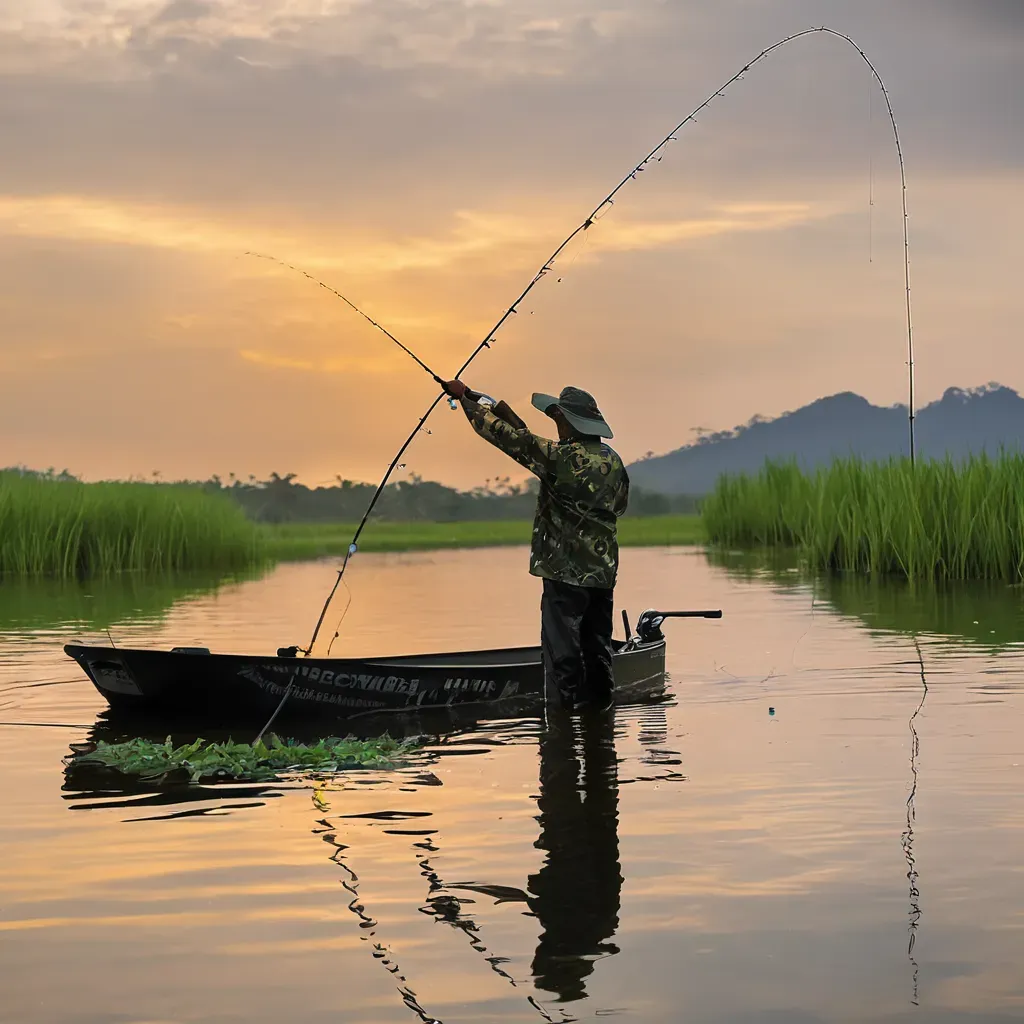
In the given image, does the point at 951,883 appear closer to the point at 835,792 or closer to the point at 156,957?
the point at 835,792

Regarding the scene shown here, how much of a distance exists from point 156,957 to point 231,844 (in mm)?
1704

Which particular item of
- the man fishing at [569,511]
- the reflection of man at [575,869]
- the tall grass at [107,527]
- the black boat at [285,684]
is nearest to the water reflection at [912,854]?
the reflection of man at [575,869]

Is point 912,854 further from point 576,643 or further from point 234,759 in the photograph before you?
point 576,643

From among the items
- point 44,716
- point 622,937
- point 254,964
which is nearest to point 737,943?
point 622,937

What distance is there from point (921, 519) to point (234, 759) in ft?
54.9

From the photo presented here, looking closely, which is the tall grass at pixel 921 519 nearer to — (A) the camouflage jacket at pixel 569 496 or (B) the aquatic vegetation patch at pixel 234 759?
(A) the camouflage jacket at pixel 569 496

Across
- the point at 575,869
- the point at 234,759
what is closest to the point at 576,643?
the point at 234,759

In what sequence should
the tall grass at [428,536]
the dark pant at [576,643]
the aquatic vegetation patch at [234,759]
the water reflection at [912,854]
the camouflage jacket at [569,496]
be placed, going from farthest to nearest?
the tall grass at [428,536]
the dark pant at [576,643]
the camouflage jacket at [569,496]
the aquatic vegetation patch at [234,759]
the water reflection at [912,854]

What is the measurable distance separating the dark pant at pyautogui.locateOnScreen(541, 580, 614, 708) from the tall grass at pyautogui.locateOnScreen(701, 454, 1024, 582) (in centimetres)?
1322

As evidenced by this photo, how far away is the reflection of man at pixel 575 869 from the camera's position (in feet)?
17.4

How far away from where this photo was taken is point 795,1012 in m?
4.79

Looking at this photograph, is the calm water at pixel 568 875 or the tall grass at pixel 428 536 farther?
the tall grass at pixel 428 536

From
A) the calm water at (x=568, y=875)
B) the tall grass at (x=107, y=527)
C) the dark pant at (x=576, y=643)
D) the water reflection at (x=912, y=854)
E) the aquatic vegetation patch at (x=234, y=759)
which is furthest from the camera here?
the tall grass at (x=107, y=527)

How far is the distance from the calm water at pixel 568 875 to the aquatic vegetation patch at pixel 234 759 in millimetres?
318
